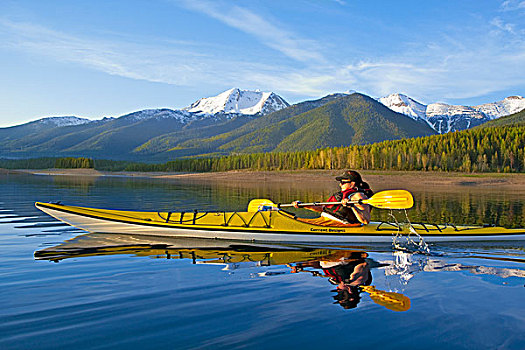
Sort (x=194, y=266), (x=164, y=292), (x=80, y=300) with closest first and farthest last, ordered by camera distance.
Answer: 1. (x=80, y=300)
2. (x=164, y=292)
3. (x=194, y=266)

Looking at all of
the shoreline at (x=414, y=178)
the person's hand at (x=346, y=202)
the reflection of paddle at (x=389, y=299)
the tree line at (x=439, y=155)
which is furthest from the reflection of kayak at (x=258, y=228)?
the tree line at (x=439, y=155)

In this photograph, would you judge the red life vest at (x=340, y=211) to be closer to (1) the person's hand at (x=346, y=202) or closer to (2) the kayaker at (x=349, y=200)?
(2) the kayaker at (x=349, y=200)

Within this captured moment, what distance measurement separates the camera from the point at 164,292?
8.09 metres

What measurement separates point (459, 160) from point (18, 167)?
163139mm

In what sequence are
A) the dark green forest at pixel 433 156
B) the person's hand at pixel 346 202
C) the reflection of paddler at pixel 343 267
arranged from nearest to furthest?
the reflection of paddler at pixel 343 267 → the person's hand at pixel 346 202 → the dark green forest at pixel 433 156

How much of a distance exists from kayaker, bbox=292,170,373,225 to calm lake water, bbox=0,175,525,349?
3.72 feet

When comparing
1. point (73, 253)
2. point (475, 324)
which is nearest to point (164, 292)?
point (73, 253)

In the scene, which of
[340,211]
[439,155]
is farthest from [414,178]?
[340,211]

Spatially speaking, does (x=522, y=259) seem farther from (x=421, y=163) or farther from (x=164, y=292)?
(x=421, y=163)

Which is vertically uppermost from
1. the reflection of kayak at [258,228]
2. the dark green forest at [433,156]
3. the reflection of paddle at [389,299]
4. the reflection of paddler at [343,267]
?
the dark green forest at [433,156]

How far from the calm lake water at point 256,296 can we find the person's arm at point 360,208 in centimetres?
110

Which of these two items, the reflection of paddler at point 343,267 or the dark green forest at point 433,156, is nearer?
the reflection of paddler at point 343,267

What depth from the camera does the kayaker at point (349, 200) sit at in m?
12.5

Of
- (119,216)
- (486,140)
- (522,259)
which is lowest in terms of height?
(522,259)
